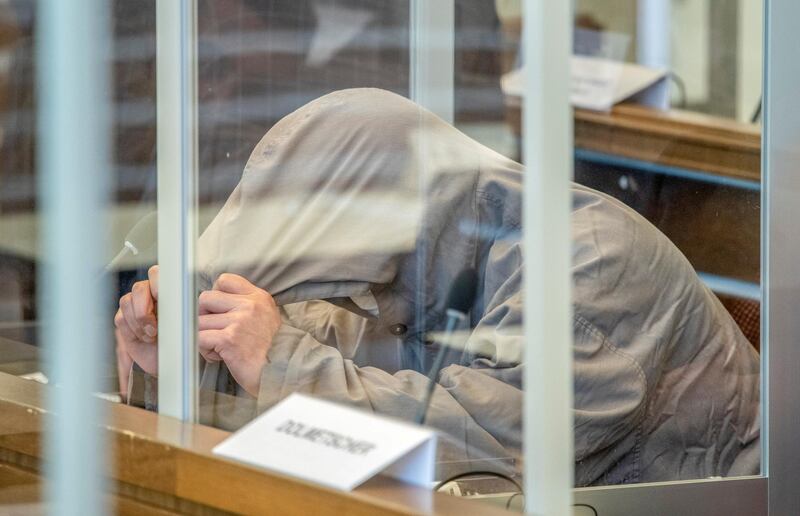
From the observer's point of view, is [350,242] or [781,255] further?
[781,255]

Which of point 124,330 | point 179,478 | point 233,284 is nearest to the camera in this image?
point 179,478

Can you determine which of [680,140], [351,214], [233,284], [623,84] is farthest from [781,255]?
[623,84]

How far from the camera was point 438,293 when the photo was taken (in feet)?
4.67

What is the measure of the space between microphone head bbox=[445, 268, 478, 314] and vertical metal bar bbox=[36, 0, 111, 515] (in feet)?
2.46

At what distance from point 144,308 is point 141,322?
0.02 m

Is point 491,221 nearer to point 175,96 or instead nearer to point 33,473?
point 175,96

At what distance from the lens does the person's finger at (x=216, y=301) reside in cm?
133

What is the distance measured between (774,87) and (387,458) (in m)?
0.95

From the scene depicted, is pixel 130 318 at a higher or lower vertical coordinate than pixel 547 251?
lower

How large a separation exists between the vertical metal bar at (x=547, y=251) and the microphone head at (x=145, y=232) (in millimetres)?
501

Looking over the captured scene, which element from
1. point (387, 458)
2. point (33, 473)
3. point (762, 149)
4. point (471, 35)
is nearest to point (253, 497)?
point (387, 458)

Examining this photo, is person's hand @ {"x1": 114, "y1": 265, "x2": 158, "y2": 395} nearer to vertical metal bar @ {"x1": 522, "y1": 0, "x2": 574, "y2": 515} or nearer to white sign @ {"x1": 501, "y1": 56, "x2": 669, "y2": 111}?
vertical metal bar @ {"x1": 522, "y1": 0, "x2": 574, "y2": 515}

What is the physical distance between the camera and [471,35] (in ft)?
5.68

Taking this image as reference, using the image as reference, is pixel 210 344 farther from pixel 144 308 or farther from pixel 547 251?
pixel 547 251
